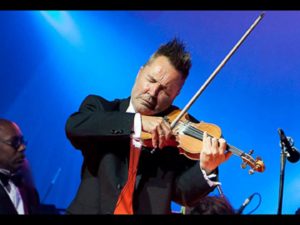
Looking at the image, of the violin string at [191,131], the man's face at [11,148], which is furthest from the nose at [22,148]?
the violin string at [191,131]

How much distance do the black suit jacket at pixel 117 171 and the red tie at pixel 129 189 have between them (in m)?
0.02

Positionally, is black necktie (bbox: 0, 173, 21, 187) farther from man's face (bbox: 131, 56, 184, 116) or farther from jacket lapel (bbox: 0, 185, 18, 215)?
man's face (bbox: 131, 56, 184, 116)

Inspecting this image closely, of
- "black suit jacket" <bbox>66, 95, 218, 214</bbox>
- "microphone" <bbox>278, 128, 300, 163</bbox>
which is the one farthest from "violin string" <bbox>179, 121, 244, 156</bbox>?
"microphone" <bbox>278, 128, 300, 163</bbox>

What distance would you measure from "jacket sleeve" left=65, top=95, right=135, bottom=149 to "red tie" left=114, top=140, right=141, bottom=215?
7 centimetres

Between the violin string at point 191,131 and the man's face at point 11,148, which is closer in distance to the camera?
the violin string at point 191,131

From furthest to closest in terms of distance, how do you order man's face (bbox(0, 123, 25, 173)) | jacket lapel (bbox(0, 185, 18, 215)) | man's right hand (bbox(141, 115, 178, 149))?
man's face (bbox(0, 123, 25, 173))
jacket lapel (bbox(0, 185, 18, 215))
man's right hand (bbox(141, 115, 178, 149))

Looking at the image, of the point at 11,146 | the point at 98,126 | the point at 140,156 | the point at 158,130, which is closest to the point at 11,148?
the point at 11,146

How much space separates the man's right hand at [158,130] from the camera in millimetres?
1980

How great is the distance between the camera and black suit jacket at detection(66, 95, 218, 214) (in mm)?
2043

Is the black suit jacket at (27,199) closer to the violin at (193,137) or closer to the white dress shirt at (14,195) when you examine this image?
the white dress shirt at (14,195)

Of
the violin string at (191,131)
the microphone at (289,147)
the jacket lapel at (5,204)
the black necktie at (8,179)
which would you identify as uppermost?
the microphone at (289,147)

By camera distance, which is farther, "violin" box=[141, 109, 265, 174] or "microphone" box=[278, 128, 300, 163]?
"microphone" box=[278, 128, 300, 163]
